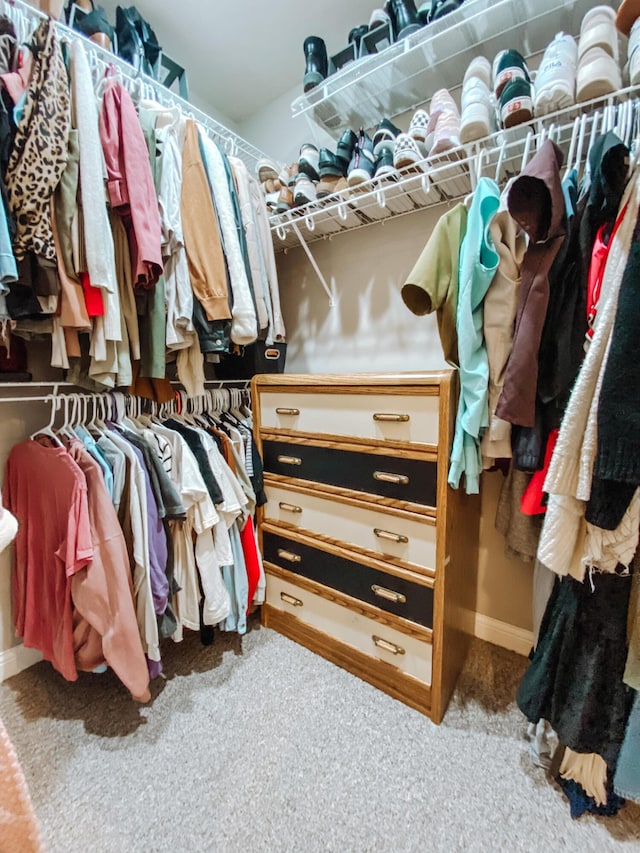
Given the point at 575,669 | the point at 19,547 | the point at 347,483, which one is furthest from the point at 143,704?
the point at 575,669

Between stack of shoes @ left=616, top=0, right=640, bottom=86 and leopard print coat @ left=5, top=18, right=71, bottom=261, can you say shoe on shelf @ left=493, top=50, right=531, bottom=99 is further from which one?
leopard print coat @ left=5, top=18, right=71, bottom=261

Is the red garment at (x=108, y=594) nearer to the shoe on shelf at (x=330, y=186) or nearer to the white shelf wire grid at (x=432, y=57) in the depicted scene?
the shoe on shelf at (x=330, y=186)

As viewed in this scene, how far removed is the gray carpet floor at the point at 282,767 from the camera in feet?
2.89

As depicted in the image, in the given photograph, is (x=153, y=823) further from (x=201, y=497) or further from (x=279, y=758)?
(x=201, y=497)

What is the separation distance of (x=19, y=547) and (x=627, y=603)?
1.77m

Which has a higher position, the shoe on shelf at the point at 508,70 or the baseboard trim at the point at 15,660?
the shoe on shelf at the point at 508,70

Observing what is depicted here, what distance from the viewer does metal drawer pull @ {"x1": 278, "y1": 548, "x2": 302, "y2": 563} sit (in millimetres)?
1432

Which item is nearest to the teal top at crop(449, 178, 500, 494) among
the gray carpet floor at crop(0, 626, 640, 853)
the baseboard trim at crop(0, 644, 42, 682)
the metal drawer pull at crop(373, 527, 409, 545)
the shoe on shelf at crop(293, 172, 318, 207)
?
the metal drawer pull at crop(373, 527, 409, 545)

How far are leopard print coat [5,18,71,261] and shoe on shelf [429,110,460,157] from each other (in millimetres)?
1021

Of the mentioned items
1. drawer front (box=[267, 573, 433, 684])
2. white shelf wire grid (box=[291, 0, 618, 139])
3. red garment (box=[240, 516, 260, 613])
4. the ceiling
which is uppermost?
the ceiling

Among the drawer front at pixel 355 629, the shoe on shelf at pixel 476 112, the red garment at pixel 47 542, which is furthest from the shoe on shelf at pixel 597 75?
the red garment at pixel 47 542

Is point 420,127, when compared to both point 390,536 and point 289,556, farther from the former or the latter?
point 289,556

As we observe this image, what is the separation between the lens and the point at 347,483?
126 cm

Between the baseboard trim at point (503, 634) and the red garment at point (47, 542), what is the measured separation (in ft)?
4.82
